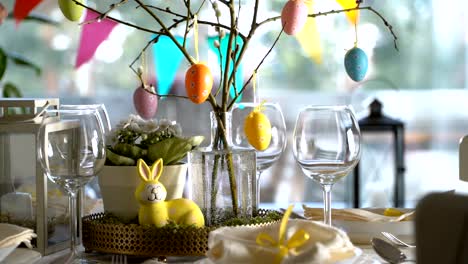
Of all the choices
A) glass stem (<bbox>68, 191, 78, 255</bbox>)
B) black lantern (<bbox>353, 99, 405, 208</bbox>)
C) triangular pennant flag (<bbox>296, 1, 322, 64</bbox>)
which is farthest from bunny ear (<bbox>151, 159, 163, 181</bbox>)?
triangular pennant flag (<bbox>296, 1, 322, 64</bbox>)

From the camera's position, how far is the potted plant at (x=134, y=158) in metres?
1.39

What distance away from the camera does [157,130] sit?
1432 millimetres

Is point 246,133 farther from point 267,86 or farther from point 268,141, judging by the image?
point 267,86

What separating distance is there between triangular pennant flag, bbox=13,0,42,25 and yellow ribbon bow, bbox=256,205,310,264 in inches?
151

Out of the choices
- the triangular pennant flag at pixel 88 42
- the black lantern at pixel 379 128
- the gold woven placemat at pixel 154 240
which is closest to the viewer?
the gold woven placemat at pixel 154 240

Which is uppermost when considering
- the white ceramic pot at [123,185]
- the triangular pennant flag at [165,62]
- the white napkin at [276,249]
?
the triangular pennant flag at [165,62]

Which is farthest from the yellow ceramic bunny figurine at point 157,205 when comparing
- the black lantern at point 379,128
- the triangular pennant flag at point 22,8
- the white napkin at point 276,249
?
the triangular pennant flag at point 22,8

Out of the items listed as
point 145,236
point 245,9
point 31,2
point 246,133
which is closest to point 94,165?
point 145,236

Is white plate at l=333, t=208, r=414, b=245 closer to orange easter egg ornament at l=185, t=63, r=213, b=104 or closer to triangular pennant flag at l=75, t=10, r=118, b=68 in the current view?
orange easter egg ornament at l=185, t=63, r=213, b=104

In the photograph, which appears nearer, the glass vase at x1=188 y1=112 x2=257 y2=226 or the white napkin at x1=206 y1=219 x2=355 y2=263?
the white napkin at x1=206 y1=219 x2=355 y2=263

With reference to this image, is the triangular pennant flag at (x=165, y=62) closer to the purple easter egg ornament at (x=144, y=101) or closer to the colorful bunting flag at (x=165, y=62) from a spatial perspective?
the colorful bunting flag at (x=165, y=62)

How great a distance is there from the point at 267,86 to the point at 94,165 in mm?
3764

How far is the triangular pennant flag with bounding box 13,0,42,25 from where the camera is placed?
4.62 metres

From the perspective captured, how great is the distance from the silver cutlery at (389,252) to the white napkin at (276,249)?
0.20 meters
